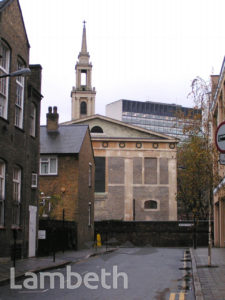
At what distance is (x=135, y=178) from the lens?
6372 cm

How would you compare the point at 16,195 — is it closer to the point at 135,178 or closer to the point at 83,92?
the point at 135,178

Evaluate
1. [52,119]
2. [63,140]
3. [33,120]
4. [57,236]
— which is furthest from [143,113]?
[33,120]

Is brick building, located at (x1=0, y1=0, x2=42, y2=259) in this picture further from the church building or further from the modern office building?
the modern office building

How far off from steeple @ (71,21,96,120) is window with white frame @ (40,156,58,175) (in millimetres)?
67210

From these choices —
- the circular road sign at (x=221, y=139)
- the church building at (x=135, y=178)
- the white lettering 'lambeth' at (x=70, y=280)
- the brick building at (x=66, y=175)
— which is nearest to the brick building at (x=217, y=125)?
the white lettering 'lambeth' at (x=70, y=280)

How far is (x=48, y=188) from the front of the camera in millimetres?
36031

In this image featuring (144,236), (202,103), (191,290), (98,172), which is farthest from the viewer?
(98,172)

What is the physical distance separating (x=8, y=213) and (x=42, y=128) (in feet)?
66.3

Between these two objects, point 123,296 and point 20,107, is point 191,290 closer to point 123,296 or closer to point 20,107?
point 123,296

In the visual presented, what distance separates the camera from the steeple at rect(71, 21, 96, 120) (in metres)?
103

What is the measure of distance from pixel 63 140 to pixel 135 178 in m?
27.6

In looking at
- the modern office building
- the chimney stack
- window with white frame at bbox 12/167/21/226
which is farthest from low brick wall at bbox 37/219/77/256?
the modern office building

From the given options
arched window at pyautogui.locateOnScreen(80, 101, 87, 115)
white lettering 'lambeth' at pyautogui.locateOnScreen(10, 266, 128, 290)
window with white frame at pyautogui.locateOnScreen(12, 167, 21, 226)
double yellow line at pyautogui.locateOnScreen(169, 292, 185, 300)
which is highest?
arched window at pyautogui.locateOnScreen(80, 101, 87, 115)

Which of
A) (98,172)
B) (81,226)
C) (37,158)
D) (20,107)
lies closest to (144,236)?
(81,226)
